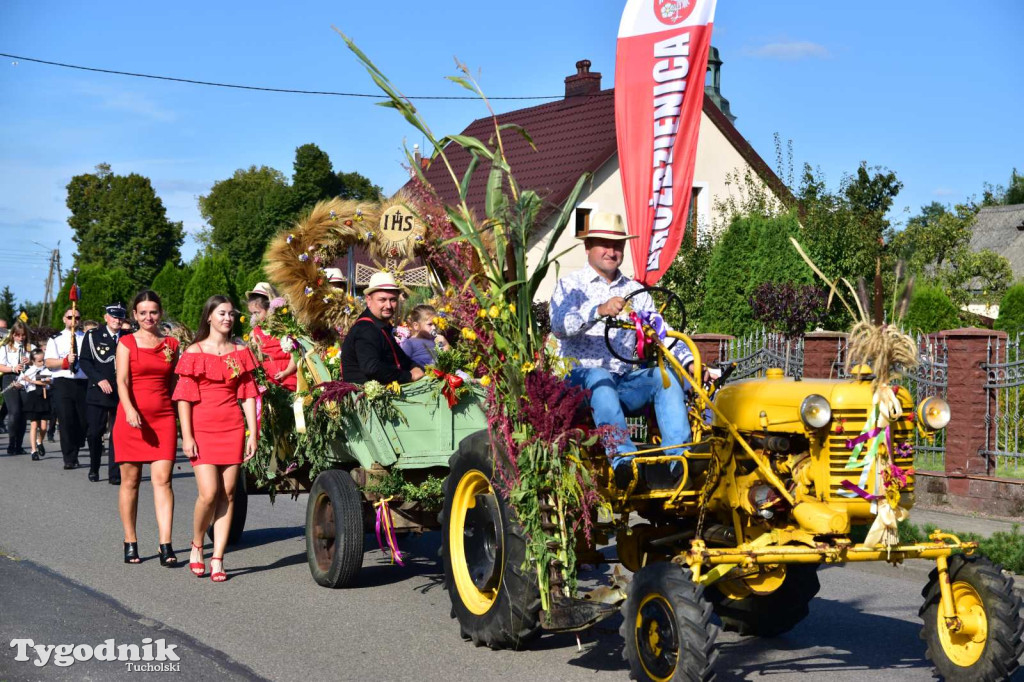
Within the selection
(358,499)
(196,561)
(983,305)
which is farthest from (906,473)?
(983,305)

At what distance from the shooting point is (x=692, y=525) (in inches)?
240

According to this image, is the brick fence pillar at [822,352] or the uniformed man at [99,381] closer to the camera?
the uniformed man at [99,381]

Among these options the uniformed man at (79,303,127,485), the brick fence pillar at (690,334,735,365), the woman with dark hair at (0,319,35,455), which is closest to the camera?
the uniformed man at (79,303,127,485)

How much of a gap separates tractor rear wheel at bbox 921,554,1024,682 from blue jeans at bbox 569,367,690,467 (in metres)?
1.41

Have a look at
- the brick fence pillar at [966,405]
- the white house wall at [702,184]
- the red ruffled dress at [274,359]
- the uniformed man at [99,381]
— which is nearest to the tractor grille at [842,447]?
the red ruffled dress at [274,359]

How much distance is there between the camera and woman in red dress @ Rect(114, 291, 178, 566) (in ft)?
27.0

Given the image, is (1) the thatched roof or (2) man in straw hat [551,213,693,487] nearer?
(2) man in straw hat [551,213,693,487]

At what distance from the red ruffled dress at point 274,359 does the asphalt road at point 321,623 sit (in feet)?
4.60

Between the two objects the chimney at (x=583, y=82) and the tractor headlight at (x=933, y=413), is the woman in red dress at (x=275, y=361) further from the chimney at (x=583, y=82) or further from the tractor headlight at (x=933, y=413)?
the chimney at (x=583, y=82)

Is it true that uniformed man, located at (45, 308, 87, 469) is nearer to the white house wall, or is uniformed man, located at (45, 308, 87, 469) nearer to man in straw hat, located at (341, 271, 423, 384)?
man in straw hat, located at (341, 271, 423, 384)

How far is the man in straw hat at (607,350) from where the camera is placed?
583cm

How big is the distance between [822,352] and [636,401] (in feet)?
27.9

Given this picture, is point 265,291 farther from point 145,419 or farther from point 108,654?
point 108,654

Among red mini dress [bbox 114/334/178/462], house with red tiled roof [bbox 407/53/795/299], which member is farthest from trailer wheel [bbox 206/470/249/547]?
house with red tiled roof [bbox 407/53/795/299]
